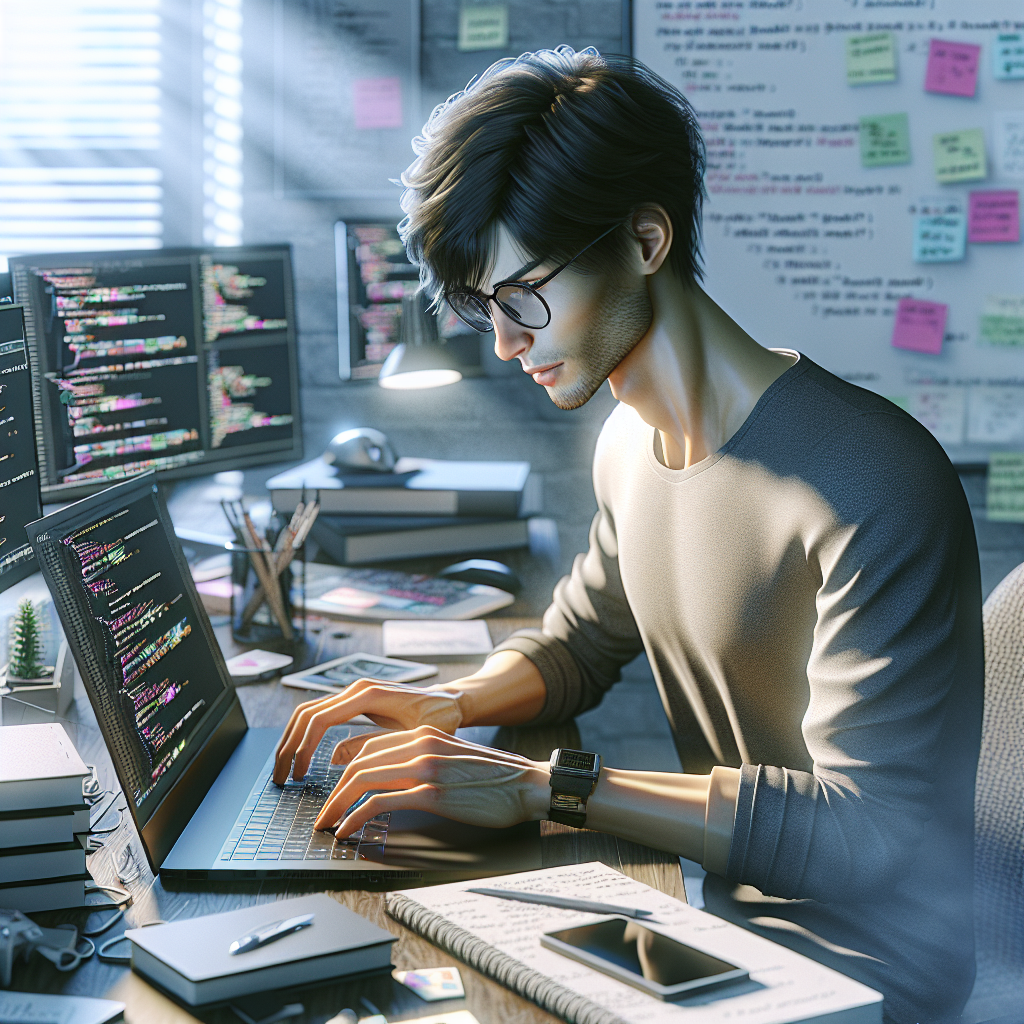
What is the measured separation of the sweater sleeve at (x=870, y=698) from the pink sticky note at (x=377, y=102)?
1.53 m

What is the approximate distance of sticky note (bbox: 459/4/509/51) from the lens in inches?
83.2

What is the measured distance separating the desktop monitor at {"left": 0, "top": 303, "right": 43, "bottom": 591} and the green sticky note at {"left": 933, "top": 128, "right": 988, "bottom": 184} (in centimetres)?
183

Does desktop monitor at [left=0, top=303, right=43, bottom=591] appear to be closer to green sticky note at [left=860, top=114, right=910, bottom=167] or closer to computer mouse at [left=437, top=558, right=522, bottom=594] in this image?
computer mouse at [left=437, top=558, right=522, bottom=594]

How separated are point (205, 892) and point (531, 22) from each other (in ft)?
6.03

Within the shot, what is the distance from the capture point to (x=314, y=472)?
1.86 metres

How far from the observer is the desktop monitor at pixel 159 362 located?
4.50 ft

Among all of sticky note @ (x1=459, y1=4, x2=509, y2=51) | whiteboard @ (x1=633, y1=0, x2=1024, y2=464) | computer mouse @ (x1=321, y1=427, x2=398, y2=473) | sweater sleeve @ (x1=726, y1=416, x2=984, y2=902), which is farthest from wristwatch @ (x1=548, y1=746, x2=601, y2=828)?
sticky note @ (x1=459, y1=4, x2=509, y2=51)

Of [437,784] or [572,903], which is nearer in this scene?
[572,903]

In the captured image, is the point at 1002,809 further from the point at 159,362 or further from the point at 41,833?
the point at 159,362

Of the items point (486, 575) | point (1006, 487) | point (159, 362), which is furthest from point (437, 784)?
point (1006, 487)

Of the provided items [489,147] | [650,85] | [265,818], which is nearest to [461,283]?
[489,147]

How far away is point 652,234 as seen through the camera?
996mm

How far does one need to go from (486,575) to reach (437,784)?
29.7 inches

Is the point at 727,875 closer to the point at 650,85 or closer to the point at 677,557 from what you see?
the point at 677,557
